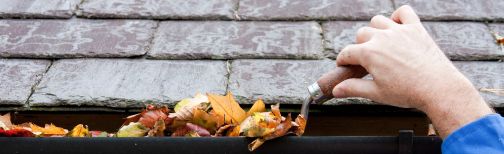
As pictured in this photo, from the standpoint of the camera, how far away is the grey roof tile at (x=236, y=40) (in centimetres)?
166

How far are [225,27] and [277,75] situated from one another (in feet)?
0.89

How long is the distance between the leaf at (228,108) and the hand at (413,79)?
194 mm

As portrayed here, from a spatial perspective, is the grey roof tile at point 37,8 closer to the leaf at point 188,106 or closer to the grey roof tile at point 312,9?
the grey roof tile at point 312,9

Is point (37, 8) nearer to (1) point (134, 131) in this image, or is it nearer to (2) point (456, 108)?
(1) point (134, 131)

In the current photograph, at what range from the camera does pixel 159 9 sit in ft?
6.14

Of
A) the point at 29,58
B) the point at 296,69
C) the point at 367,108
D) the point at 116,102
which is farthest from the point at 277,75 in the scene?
the point at 29,58

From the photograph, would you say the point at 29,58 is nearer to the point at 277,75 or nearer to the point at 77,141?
the point at 77,141

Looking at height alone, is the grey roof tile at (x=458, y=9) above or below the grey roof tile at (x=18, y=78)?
above

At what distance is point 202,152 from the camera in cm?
136

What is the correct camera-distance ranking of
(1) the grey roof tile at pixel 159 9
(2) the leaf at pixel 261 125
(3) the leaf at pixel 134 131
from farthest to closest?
(1) the grey roof tile at pixel 159 9 < (3) the leaf at pixel 134 131 < (2) the leaf at pixel 261 125

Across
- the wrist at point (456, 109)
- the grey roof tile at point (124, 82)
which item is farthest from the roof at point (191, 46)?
the wrist at point (456, 109)

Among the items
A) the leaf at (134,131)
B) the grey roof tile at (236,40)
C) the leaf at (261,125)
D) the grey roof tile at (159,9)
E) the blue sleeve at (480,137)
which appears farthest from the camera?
the grey roof tile at (159,9)

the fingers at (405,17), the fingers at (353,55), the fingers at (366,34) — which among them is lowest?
the fingers at (353,55)

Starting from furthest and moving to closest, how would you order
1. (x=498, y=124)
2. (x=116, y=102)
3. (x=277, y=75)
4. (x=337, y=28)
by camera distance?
(x=337, y=28) < (x=277, y=75) < (x=116, y=102) < (x=498, y=124)
